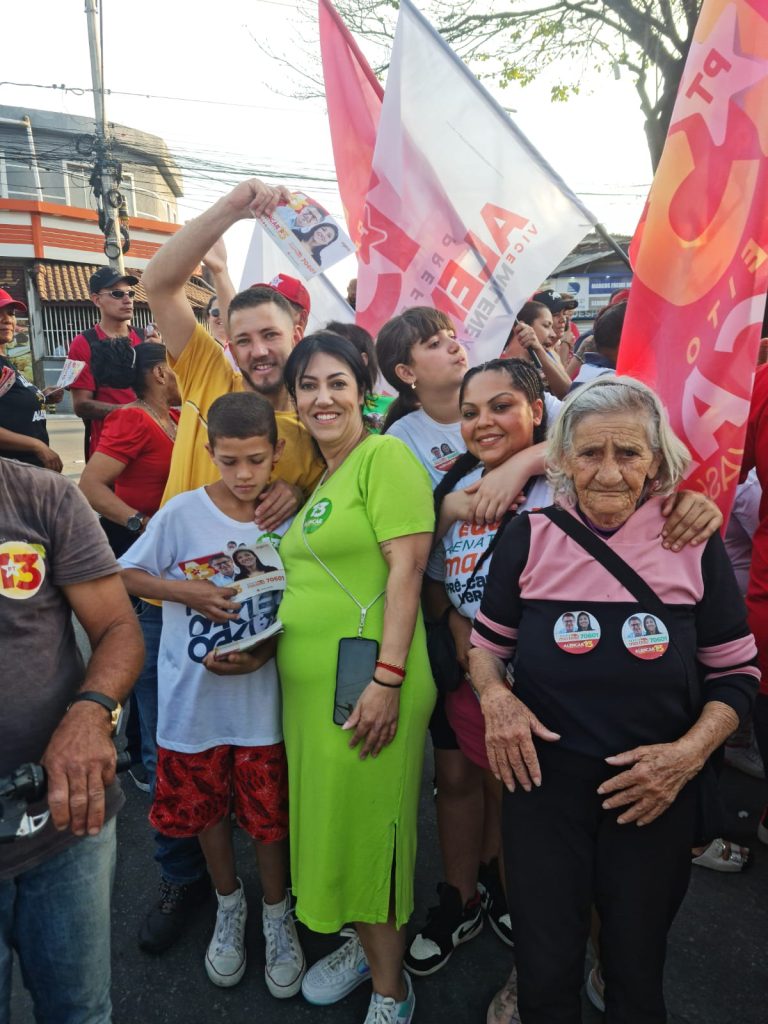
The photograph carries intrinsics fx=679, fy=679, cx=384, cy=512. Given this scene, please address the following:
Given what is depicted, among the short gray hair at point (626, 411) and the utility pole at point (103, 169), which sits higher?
the utility pole at point (103, 169)

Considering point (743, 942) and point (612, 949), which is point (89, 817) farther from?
point (743, 942)

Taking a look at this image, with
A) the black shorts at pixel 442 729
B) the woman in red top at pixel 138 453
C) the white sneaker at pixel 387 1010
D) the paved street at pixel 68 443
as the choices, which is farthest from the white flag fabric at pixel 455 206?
the paved street at pixel 68 443

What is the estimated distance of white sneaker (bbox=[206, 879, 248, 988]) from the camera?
88.0 inches

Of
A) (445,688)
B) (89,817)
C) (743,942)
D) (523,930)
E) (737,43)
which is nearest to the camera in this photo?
(89,817)

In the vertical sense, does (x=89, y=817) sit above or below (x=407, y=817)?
above

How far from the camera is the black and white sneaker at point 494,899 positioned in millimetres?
2385

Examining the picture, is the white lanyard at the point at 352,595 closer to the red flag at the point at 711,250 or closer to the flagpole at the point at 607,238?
the red flag at the point at 711,250

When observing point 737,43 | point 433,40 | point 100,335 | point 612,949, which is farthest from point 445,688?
point 100,335

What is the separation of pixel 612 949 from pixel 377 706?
0.81 m

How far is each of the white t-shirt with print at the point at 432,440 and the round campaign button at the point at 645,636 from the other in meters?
1.03

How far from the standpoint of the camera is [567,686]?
163 cm

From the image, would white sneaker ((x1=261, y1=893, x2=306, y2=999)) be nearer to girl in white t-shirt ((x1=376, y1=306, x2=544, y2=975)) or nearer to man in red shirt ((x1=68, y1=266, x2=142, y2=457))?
girl in white t-shirt ((x1=376, y1=306, x2=544, y2=975))

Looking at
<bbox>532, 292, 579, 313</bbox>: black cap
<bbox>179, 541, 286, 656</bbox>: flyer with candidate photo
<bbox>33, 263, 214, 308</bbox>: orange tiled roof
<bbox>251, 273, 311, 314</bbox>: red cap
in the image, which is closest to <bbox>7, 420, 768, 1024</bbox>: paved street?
<bbox>179, 541, 286, 656</bbox>: flyer with candidate photo

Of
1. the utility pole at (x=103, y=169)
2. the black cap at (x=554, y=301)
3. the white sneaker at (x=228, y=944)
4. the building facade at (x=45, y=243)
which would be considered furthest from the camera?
the building facade at (x=45, y=243)
